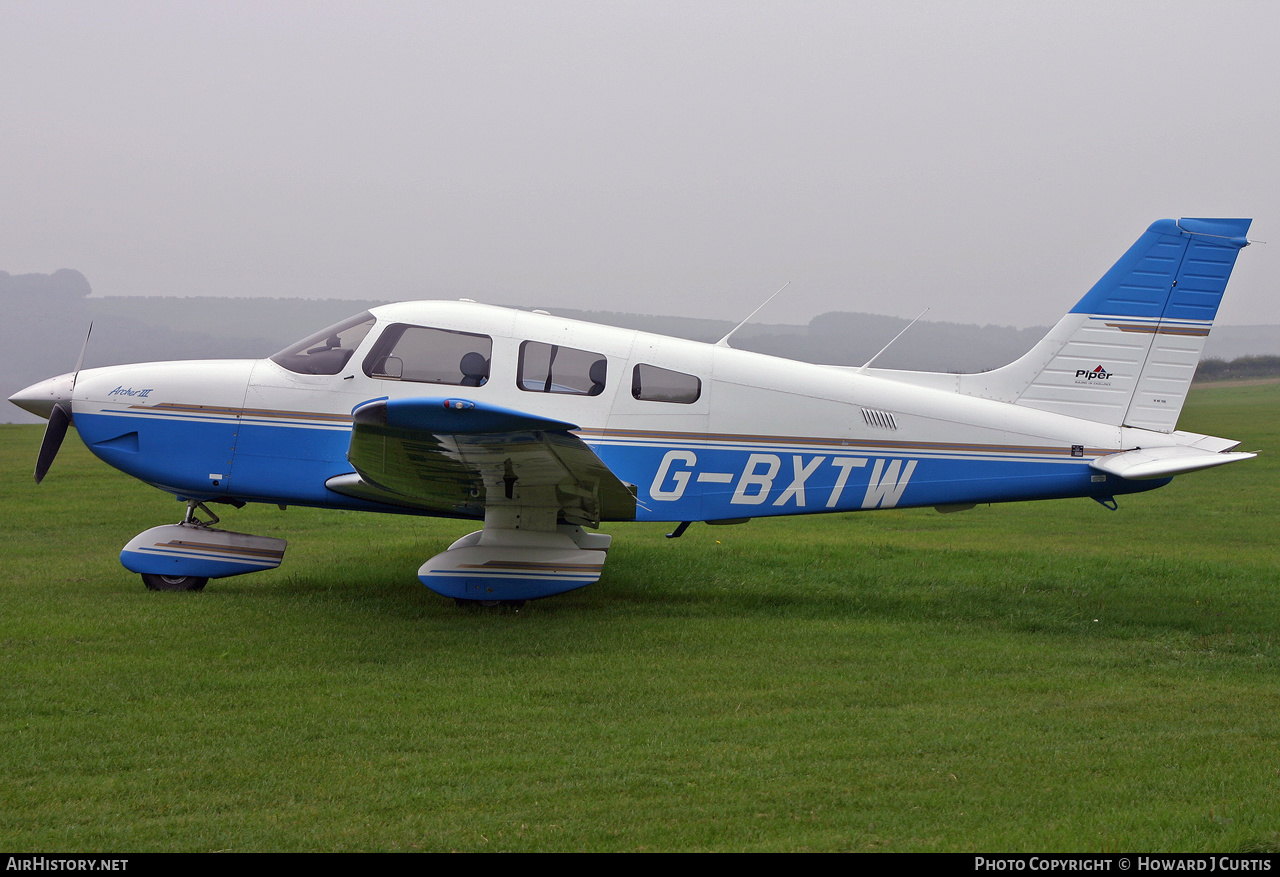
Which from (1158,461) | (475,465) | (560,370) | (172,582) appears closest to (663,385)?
(560,370)

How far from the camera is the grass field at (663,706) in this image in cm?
371

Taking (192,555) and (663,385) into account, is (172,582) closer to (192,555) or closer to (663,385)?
(192,555)

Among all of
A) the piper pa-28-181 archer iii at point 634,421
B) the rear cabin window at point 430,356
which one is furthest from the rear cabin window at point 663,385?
the rear cabin window at point 430,356

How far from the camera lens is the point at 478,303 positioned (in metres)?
7.76

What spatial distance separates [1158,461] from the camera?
727 centimetres

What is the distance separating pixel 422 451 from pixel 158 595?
2881mm

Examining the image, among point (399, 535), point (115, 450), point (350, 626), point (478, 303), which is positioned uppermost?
point (478, 303)

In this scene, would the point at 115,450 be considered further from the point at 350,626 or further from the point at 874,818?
the point at 874,818

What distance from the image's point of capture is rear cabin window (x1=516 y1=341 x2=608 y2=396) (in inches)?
293

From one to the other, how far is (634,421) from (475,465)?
1454mm

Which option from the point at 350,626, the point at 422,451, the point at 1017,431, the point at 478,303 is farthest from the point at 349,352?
the point at 1017,431

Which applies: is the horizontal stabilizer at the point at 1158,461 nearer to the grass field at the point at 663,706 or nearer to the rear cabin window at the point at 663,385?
the grass field at the point at 663,706

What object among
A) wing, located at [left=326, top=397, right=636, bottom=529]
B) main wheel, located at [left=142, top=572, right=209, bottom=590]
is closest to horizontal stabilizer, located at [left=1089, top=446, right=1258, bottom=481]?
wing, located at [left=326, top=397, right=636, bottom=529]

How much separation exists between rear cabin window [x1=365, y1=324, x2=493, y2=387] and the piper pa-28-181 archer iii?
1 cm
